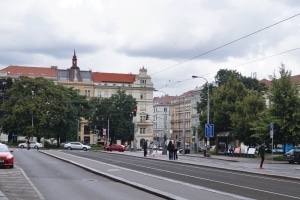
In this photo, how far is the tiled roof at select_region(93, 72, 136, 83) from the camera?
543 feet

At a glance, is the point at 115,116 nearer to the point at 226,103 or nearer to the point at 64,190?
the point at 226,103

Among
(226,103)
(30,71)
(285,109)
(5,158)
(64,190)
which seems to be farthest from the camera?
(30,71)

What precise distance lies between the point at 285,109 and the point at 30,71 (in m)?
117

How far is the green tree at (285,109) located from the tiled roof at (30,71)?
361 feet

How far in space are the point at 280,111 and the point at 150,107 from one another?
10458 centimetres

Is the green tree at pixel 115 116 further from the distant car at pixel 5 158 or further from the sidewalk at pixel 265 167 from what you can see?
the distant car at pixel 5 158

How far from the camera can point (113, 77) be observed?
6590 inches

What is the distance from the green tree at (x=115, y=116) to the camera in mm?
127688

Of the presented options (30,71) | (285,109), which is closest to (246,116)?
(285,109)

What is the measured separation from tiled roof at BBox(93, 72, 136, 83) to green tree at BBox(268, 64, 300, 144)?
4315 inches

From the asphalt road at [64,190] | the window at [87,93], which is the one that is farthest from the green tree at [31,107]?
the asphalt road at [64,190]

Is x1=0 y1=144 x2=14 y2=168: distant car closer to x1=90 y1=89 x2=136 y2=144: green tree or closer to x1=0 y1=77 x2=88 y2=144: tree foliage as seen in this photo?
x1=0 y1=77 x2=88 y2=144: tree foliage

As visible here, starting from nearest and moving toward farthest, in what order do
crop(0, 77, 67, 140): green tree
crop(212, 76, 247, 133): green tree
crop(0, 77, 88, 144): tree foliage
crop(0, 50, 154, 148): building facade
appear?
crop(212, 76, 247, 133): green tree < crop(0, 77, 67, 140): green tree < crop(0, 77, 88, 144): tree foliage < crop(0, 50, 154, 148): building facade

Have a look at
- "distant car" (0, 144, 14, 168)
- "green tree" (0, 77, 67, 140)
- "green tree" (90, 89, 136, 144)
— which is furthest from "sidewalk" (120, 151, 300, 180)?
"green tree" (90, 89, 136, 144)
